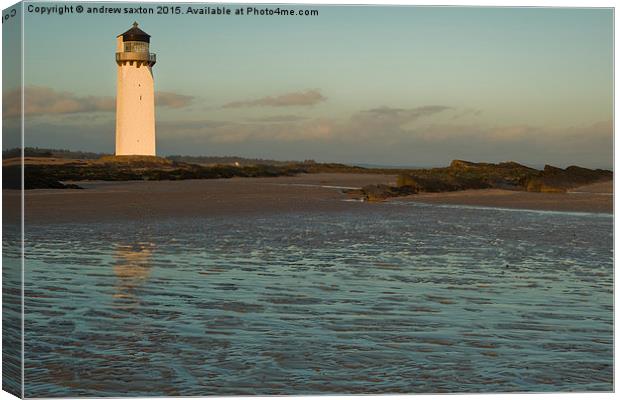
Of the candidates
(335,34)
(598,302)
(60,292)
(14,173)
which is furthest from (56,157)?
(598,302)

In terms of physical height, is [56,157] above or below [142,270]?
above

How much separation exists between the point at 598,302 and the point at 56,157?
12.0 ft

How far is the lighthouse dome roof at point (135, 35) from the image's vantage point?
22.4 feet

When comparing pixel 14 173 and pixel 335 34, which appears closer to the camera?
pixel 14 173

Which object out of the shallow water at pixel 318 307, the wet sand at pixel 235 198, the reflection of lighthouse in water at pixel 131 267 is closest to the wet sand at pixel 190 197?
the wet sand at pixel 235 198

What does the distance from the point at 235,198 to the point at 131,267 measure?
110 centimetres

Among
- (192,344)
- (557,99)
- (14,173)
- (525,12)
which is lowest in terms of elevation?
(192,344)

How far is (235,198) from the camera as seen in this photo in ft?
26.0

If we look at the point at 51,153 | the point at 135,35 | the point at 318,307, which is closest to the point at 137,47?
the point at 135,35

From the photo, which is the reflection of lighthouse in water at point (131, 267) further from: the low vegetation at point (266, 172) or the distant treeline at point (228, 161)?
the distant treeline at point (228, 161)

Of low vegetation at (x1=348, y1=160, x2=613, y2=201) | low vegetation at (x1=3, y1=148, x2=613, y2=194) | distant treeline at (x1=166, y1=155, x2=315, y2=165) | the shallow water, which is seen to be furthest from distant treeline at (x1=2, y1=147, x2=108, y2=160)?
low vegetation at (x1=348, y1=160, x2=613, y2=201)

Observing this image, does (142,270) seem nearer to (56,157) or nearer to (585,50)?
(56,157)

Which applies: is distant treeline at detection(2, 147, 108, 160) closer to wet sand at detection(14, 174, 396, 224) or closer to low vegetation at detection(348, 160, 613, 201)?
wet sand at detection(14, 174, 396, 224)

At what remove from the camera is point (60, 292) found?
691cm
